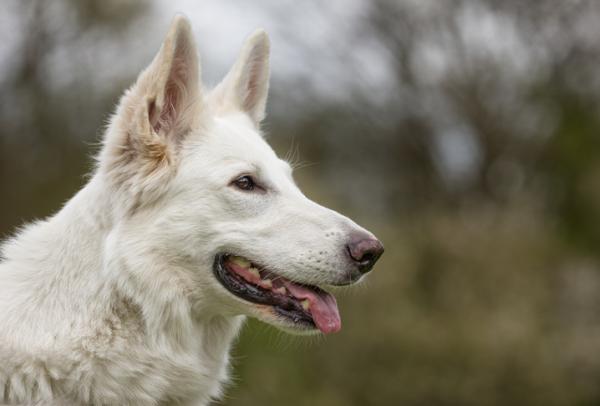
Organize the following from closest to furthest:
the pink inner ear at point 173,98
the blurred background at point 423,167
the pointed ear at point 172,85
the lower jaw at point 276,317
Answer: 1. the pointed ear at point 172,85
2. the lower jaw at point 276,317
3. the pink inner ear at point 173,98
4. the blurred background at point 423,167

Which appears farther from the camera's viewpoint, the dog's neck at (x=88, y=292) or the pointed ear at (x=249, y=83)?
the pointed ear at (x=249, y=83)

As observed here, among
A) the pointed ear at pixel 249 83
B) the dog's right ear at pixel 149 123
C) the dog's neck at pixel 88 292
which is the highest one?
the pointed ear at pixel 249 83

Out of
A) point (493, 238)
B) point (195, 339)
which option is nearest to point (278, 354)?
point (493, 238)

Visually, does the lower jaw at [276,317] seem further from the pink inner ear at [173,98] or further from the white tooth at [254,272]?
the pink inner ear at [173,98]

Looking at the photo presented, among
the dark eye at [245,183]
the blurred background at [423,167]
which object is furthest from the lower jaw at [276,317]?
the blurred background at [423,167]

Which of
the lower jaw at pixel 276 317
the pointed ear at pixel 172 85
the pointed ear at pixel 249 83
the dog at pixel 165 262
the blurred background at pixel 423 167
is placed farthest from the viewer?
the blurred background at pixel 423 167

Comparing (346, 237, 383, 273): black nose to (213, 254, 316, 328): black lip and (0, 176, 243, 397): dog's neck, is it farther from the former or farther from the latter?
(0, 176, 243, 397): dog's neck

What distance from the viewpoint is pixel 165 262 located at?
13.6 feet

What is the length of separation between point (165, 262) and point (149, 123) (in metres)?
0.69

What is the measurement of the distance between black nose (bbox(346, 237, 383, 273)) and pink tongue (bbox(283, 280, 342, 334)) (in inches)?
10.6

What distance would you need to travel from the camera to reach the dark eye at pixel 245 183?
14.2 feet

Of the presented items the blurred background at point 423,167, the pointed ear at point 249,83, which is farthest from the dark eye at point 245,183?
the blurred background at point 423,167

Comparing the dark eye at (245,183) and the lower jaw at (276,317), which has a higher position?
the dark eye at (245,183)

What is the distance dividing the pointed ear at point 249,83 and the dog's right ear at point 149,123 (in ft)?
2.07
